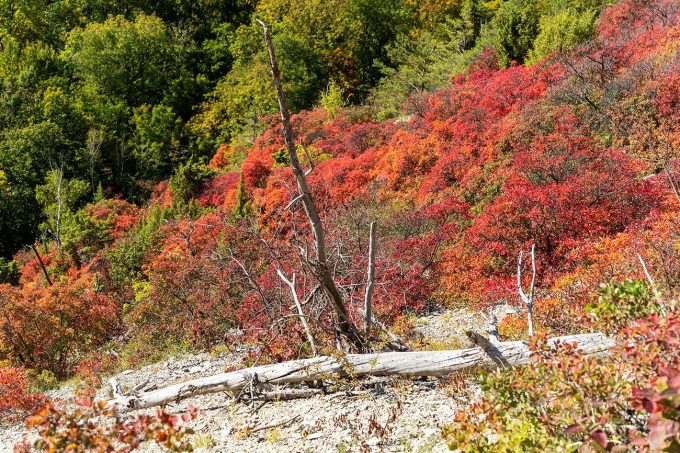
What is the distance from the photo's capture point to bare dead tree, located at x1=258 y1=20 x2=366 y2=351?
4586 mm

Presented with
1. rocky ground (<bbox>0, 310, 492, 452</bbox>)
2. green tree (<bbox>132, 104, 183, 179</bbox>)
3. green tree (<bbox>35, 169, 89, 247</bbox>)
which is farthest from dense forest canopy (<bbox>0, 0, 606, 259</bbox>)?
rocky ground (<bbox>0, 310, 492, 452</bbox>)

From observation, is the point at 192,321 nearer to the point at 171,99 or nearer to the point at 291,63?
the point at 291,63

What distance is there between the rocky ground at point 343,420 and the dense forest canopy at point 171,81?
20.6m

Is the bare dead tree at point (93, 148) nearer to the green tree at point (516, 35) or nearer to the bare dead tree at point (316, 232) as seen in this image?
the green tree at point (516, 35)

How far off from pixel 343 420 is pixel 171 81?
107 feet

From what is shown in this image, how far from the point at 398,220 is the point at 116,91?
26321 mm

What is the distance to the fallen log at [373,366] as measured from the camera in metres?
4.86

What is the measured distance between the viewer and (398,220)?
13.2 meters

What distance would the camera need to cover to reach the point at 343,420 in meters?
4.64

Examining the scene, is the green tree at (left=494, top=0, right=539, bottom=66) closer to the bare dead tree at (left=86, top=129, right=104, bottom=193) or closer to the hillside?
the hillside

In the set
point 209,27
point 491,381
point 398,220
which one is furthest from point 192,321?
point 209,27

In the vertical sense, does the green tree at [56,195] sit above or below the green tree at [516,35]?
below

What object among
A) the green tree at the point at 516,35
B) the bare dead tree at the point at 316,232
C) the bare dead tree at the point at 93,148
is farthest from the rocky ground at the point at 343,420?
the bare dead tree at the point at 93,148

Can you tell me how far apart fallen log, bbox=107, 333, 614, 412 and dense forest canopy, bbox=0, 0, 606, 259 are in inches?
798
